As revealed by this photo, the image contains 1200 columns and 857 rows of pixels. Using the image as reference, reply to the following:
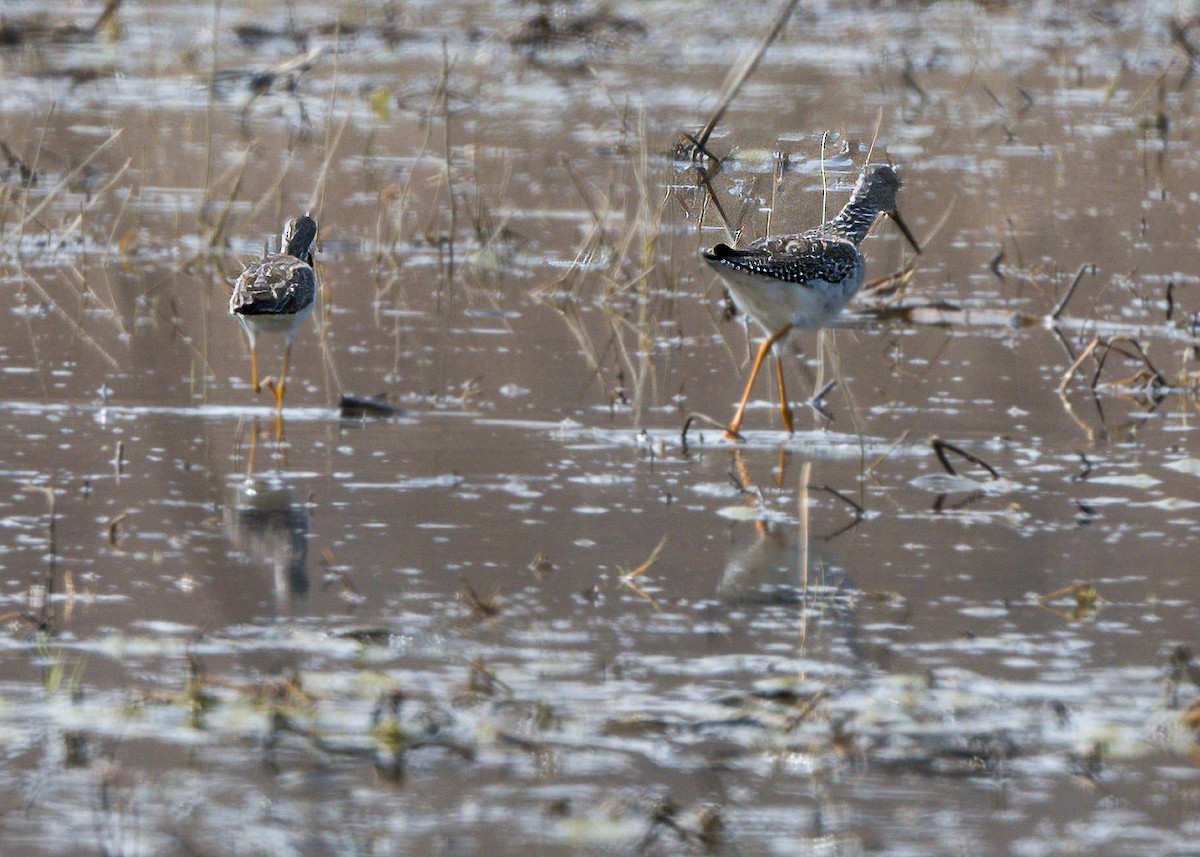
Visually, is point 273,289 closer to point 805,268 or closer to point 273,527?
point 273,527

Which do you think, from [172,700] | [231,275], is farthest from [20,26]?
[172,700]

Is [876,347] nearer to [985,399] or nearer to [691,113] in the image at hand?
[985,399]

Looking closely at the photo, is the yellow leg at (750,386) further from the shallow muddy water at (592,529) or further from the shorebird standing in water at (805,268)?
the shallow muddy water at (592,529)

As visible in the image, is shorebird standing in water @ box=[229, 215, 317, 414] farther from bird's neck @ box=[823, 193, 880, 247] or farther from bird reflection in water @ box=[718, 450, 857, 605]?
bird reflection in water @ box=[718, 450, 857, 605]

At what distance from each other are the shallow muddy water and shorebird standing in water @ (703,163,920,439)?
0.14 meters

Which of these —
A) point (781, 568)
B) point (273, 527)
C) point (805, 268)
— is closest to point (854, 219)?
point (805, 268)

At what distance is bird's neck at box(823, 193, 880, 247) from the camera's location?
803 centimetres

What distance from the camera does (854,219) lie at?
26.6ft

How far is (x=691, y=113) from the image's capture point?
17.0 metres

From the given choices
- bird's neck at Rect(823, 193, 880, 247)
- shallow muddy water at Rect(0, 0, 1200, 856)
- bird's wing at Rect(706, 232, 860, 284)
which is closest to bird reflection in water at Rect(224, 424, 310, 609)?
shallow muddy water at Rect(0, 0, 1200, 856)

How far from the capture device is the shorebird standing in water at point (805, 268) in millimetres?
7590

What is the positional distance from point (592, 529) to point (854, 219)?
224 centimetres


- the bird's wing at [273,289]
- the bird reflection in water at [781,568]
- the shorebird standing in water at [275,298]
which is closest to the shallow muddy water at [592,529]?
the bird reflection in water at [781,568]

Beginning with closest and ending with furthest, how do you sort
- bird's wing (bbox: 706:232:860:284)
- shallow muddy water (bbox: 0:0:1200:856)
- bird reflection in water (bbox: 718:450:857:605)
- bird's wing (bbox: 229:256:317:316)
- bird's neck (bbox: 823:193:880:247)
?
1. shallow muddy water (bbox: 0:0:1200:856)
2. bird reflection in water (bbox: 718:450:857:605)
3. bird's wing (bbox: 706:232:860:284)
4. bird's wing (bbox: 229:256:317:316)
5. bird's neck (bbox: 823:193:880:247)
